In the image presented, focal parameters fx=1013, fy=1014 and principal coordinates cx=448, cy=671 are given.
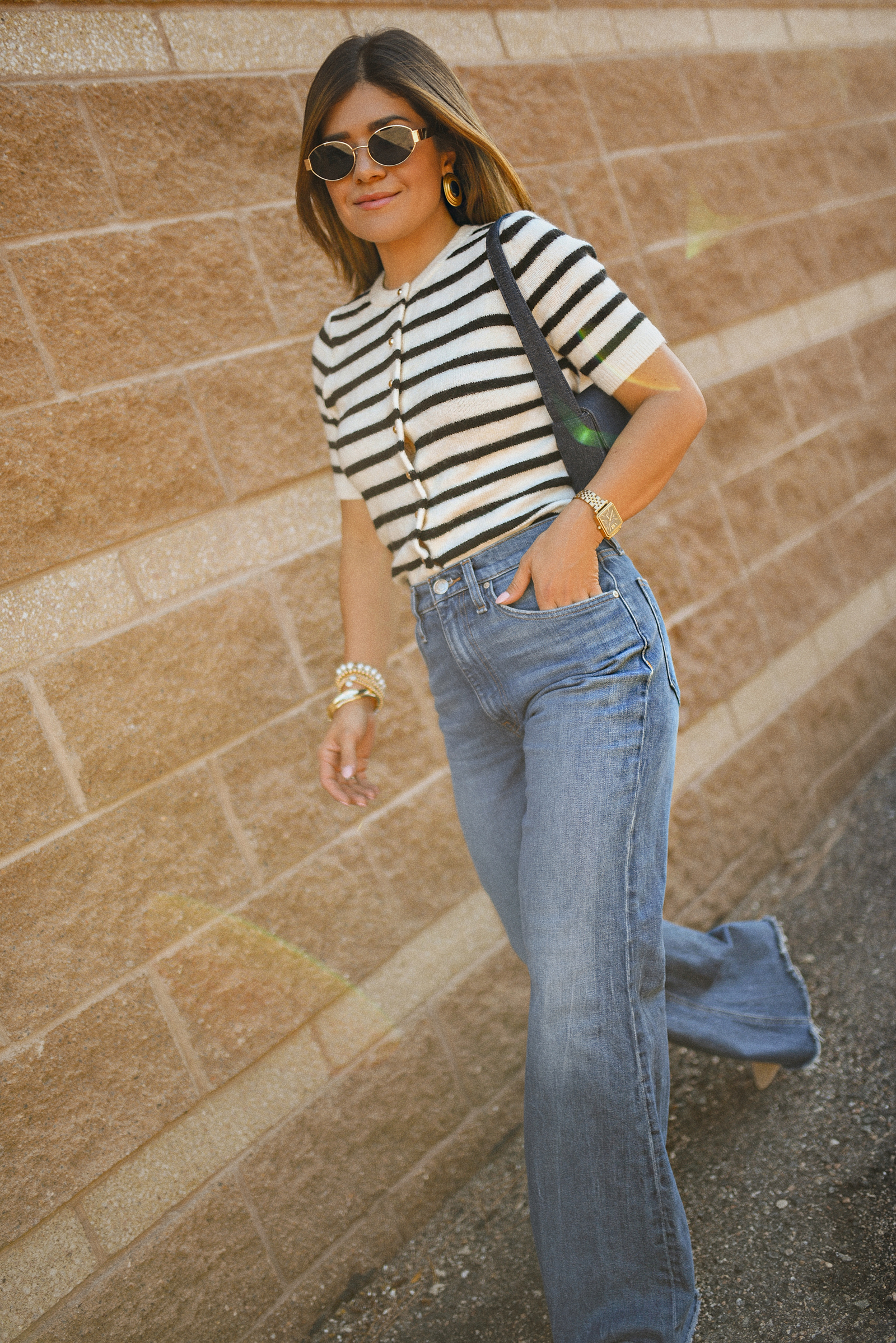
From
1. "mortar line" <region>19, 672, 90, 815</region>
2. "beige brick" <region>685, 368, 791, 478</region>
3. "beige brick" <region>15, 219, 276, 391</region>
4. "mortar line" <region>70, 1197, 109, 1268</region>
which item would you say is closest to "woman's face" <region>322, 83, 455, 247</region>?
"beige brick" <region>15, 219, 276, 391</region>

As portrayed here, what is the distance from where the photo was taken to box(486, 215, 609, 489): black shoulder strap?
164 cm

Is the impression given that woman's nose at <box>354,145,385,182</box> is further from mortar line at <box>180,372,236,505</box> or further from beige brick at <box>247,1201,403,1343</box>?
beige brick at <box>247,1201,403,1343</box>

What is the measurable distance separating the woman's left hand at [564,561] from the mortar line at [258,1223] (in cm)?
137

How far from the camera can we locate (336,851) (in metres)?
2.32

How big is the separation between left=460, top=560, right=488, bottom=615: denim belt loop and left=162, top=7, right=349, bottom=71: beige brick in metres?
1.35

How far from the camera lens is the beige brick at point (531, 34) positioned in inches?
111

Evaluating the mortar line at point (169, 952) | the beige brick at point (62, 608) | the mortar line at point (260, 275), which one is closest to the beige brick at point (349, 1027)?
the mortar line at point (169, 952)

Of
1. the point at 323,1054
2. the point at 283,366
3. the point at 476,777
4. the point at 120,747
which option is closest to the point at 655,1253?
the point at 476,777

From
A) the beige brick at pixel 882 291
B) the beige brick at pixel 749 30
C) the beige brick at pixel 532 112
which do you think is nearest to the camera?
the beige brick at pixel 532 112

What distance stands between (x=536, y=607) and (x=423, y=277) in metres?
0.65

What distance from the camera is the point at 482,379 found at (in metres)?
1.67

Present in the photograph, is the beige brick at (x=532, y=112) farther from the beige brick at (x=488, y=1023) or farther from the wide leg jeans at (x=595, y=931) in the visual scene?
the beige brick at (x=488, y=1023)

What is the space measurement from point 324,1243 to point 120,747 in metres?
1.17

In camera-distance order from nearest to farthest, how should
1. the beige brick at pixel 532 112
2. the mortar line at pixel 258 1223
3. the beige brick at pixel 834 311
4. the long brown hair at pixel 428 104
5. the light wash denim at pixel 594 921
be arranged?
the light wash denim at pixel 594 921 < the long brown hair at pixel 428 104 < the mortar line at pixel 258 1223 < the beige brick at pixel 532 112 < the beige brick at pixel 834 311
